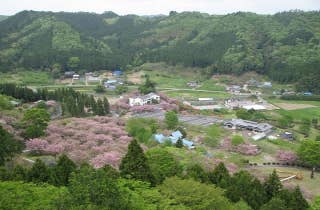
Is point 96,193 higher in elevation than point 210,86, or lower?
higher

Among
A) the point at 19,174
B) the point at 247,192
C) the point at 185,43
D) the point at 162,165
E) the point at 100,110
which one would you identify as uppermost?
the point at 185,43

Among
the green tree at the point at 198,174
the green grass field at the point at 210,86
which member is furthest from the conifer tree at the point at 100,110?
the green grass field at the point at 210,86

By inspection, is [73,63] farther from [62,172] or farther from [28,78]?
[62,172]

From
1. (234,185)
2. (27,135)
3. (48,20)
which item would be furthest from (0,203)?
(48,20)

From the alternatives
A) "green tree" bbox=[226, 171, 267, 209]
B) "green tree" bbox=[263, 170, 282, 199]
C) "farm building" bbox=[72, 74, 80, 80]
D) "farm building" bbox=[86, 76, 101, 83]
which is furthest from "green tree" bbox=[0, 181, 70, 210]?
"farm building" bbox=[72, 74, 80, 80]

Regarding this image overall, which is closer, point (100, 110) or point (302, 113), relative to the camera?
point (100, 110)

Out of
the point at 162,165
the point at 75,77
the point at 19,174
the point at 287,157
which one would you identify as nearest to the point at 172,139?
the point at 287,157

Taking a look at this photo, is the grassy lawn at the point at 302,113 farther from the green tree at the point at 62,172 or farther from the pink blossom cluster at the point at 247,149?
the green tree at the point at 62,172

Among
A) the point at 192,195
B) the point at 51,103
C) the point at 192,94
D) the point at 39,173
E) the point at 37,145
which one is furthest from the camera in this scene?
the point at 192,94
